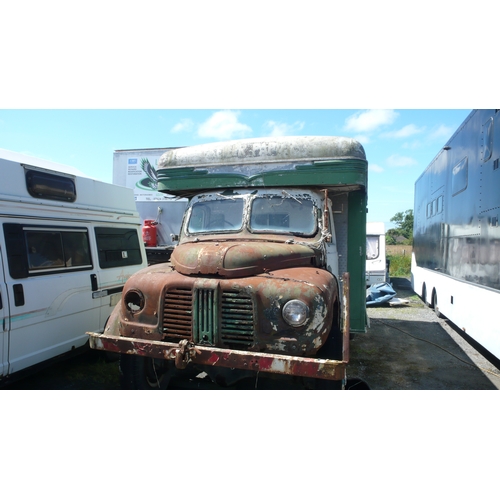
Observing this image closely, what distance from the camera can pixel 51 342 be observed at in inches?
196

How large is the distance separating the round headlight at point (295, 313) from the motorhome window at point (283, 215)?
1540mm

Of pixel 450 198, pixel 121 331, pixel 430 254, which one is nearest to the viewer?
pixel 121 331

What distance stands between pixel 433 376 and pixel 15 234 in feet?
19.9

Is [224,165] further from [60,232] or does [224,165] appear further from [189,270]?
[60,232]

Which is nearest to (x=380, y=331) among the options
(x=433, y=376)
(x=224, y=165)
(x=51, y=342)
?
(x=433, y=376)

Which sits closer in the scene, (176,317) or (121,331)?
(176,317)

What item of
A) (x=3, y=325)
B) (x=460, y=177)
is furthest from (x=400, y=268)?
(x=3, y=325)

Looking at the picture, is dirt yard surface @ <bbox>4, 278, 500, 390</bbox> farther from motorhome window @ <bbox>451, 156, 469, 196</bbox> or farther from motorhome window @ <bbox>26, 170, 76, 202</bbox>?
motorhome window @ <bbox>451, 156, 469, 196</bbox>

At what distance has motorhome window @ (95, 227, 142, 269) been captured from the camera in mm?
5984

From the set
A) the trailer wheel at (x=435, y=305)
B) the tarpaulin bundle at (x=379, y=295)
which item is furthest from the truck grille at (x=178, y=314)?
the tarpaulin bundle at (x=379, y=295)

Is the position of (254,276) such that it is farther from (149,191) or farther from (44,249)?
(149,191)

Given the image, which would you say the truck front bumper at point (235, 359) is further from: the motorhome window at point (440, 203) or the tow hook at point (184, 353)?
the motorhome window at point (440, 203)

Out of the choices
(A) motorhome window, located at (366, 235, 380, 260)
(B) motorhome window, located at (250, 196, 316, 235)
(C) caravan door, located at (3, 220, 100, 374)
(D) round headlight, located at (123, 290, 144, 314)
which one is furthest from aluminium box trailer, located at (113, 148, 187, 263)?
(A) motorhome window, located at (366, 235, 380, 260)

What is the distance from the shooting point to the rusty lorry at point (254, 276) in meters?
3.51
